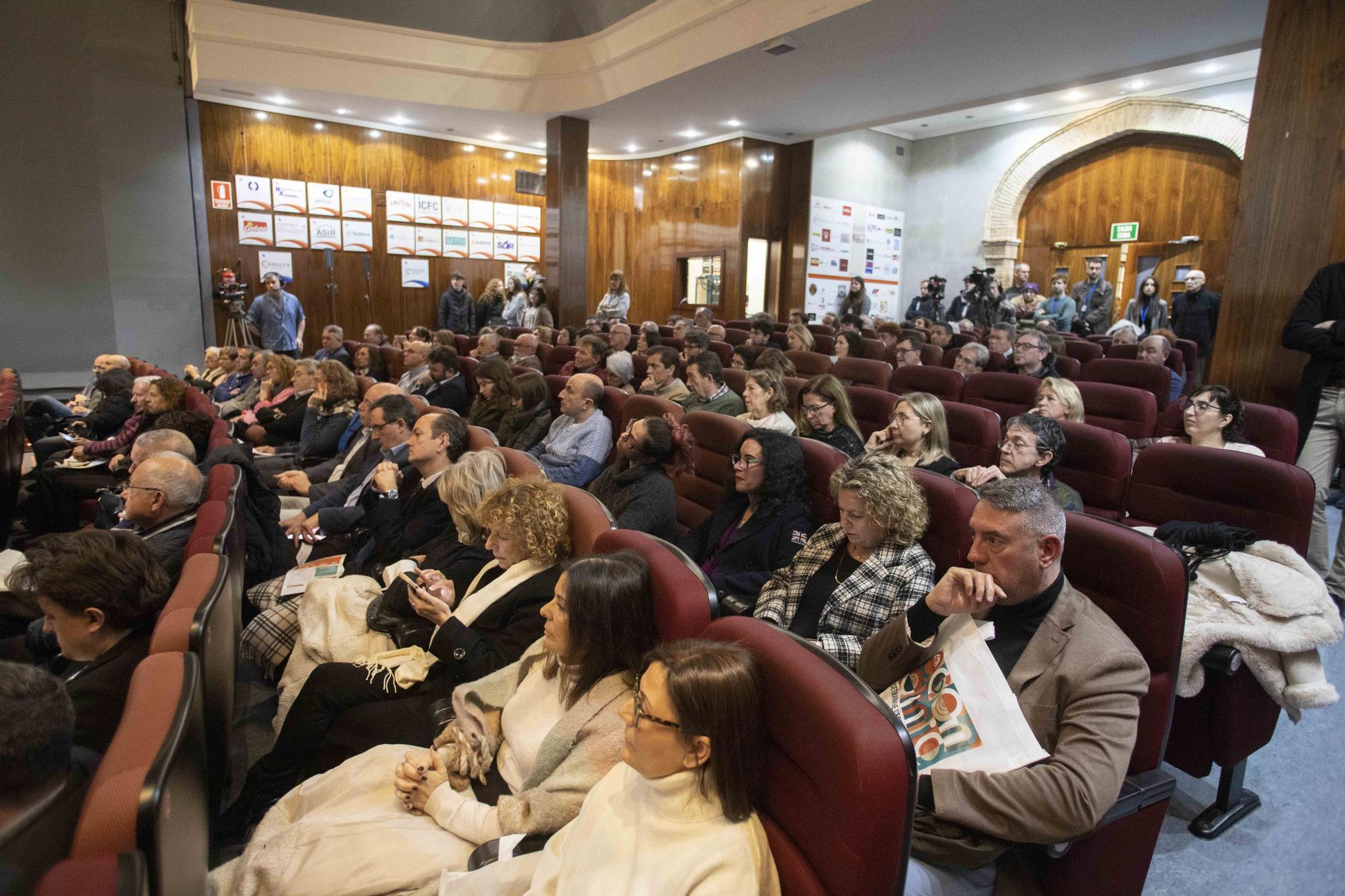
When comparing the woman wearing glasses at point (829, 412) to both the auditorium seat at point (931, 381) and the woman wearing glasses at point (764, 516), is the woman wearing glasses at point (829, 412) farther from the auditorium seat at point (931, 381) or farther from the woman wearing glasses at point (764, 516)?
the auditorium seat at point (931, 381)

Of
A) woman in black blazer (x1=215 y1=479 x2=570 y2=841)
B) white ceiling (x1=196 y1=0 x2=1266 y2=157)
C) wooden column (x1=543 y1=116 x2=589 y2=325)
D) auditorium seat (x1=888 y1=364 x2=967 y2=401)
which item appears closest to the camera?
woman in black blazer (x1=215 y1=479 x2=570 y2=841)

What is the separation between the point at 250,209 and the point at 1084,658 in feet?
39.2

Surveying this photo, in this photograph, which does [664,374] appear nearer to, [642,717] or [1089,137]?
[642,717]

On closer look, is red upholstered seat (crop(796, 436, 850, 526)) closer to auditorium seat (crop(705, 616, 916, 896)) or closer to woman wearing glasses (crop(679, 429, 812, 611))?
woman wearing glasses (crop(679, 429, 812, 611))

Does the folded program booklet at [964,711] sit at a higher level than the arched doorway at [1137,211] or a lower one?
lower

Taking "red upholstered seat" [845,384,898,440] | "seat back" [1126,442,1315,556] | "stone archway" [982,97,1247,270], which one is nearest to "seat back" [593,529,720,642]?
"seat back" [1126,442,1315,556]

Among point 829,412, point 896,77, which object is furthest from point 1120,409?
point 896,77

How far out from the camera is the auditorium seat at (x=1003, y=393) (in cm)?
442

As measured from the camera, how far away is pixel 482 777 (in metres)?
1.70

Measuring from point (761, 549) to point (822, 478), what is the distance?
322 millimetres

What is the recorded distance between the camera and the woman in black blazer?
1960mm

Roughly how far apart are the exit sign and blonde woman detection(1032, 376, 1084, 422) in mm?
9094

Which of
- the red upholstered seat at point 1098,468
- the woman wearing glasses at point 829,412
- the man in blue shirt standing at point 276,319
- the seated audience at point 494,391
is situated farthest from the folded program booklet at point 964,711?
the man in blue shirt standing at point 276,319

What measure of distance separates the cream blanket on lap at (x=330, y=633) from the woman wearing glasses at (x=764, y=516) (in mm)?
1128
